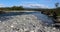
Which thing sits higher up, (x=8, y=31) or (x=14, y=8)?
(x=8, y=31)

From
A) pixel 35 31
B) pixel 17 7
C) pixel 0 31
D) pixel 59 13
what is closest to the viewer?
pixel 0 31

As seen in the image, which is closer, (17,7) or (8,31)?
(8,31)

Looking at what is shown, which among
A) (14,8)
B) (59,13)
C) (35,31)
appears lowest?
(14,8)

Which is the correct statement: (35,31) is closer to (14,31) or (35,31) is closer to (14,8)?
(14,31)

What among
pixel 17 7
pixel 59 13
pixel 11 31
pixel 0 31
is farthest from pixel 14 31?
pixel 17 7

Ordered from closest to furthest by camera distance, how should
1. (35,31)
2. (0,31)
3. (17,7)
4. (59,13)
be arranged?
(0,31)
(35,31)
(59,13)
(17,7)

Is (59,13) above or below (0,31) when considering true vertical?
below

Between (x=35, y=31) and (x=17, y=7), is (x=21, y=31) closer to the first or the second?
(x=35, y=31)

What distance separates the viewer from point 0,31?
1059 centimetres

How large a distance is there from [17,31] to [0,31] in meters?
1.12

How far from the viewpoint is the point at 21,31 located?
35.6 feet

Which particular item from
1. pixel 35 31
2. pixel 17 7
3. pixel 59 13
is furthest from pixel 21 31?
pixel 17 7

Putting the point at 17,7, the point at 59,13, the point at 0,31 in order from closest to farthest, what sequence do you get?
the point at 0,31
the point at 59,13
the point at 17,7

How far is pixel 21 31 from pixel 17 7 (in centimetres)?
9009
